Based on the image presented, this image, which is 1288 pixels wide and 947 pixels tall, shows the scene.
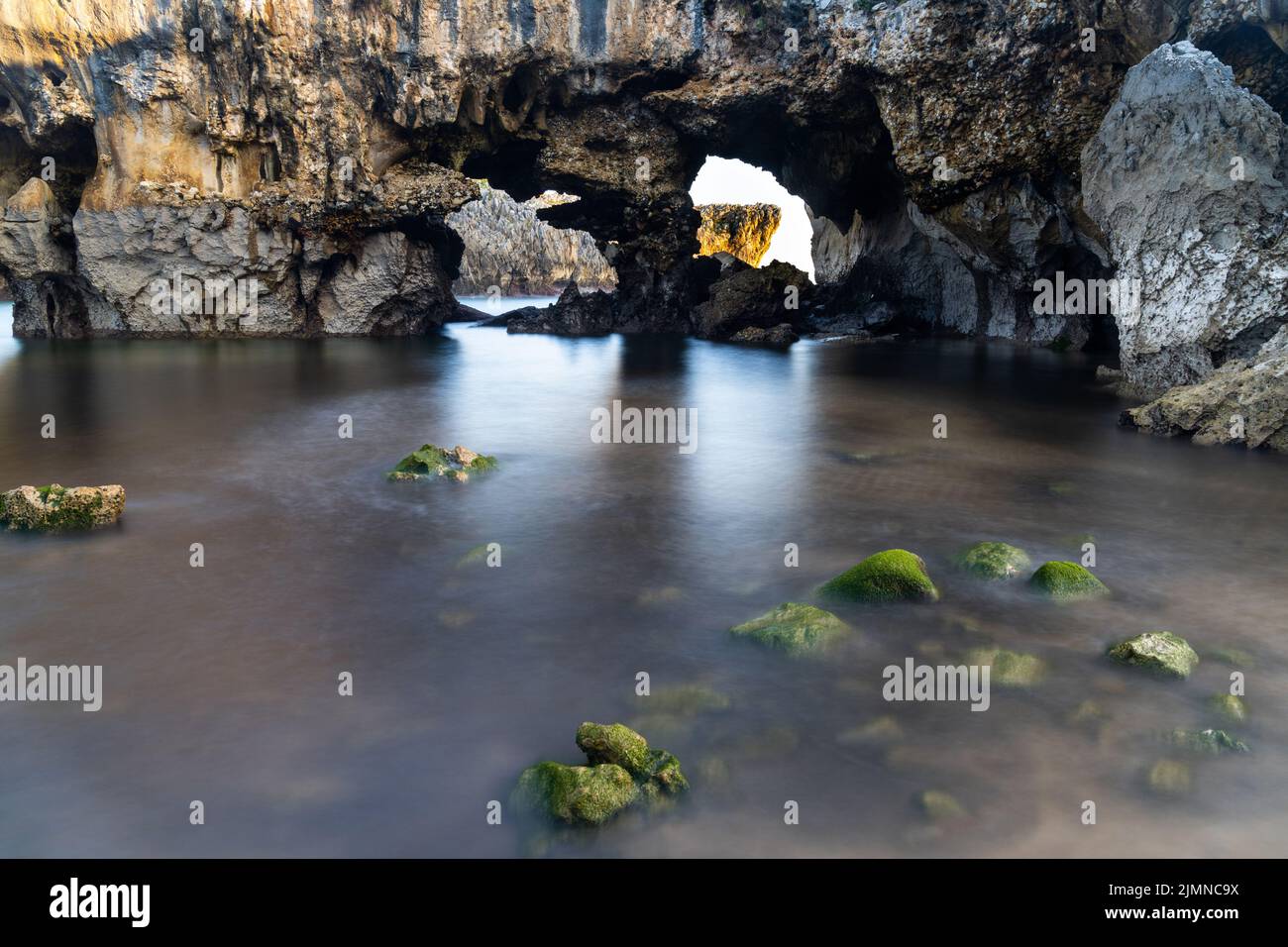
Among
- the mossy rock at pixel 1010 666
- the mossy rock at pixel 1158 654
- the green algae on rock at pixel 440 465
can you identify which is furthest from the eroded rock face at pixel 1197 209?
the green algae on rock at pixel 440 465

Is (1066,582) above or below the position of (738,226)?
below

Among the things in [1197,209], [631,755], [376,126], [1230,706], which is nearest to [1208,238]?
[1197,209]

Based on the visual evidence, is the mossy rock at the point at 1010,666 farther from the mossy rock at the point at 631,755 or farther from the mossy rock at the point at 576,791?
the mossy rock at the point at 576,791

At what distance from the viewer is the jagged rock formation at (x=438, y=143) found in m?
26.7

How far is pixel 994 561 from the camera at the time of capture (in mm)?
10578

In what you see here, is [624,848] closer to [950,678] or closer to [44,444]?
[950,678]

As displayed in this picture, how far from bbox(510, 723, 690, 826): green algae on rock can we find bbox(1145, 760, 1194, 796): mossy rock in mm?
3188

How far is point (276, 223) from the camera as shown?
33750 millimetres

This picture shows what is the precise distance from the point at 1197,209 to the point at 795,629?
13.4m

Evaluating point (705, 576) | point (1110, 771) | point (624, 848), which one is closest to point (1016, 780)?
point (1110, 771)

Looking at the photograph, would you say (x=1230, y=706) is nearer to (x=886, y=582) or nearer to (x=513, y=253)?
(x=886, y=582)

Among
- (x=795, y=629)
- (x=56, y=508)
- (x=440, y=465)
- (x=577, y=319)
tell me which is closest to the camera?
(x=795, y=629)
